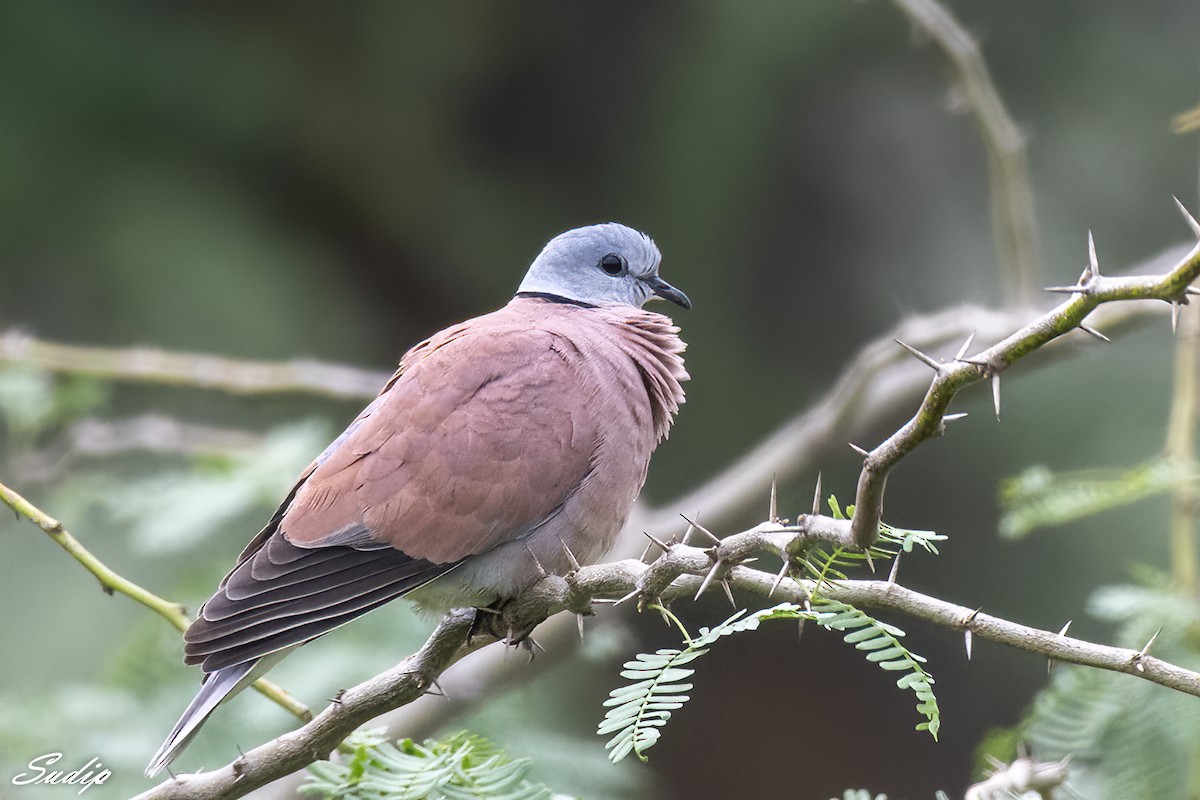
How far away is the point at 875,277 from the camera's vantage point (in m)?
6.42

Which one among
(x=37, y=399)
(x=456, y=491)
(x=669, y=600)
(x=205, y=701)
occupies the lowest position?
(x=669, y=600)

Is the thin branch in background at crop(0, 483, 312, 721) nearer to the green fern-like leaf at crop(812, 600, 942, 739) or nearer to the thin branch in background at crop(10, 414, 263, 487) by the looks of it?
the green fern-like leaf at crop(812, 600, 942, 739)

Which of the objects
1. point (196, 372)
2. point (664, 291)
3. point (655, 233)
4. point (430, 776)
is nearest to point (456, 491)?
point (430, 776)

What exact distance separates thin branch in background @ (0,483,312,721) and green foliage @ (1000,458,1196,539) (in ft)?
5.65

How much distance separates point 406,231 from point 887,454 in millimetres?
5546

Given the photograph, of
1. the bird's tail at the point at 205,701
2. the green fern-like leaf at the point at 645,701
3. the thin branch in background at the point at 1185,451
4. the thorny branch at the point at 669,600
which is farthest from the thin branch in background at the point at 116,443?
the thin branch in background at the point at 1185,451

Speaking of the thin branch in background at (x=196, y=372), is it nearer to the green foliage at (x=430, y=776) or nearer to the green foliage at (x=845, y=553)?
the green foliage at (x=430, y=776)

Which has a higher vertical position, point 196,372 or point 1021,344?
point 196,372

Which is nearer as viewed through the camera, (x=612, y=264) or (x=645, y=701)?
(x=645, y=701)

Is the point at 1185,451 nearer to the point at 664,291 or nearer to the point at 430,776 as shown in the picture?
the point at 664,291

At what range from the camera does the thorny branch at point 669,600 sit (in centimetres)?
153

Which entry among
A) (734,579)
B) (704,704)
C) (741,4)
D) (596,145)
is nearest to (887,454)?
(734,579)

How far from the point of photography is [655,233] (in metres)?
6.43

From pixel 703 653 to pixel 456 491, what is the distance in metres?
1.11
